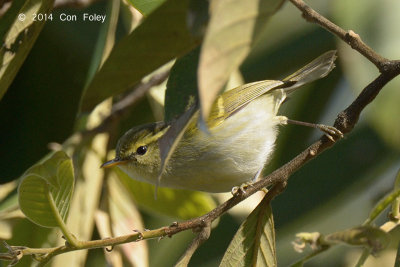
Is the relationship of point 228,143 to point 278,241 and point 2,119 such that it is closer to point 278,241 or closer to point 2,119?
point 278,241

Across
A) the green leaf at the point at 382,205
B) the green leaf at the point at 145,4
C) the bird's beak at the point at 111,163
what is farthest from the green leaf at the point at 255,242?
the bird's beak at the point at 111,163

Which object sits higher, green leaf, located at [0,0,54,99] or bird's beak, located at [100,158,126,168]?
green leaf, located at [0,0,54,99]

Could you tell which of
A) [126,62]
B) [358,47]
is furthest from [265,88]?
[126,62]

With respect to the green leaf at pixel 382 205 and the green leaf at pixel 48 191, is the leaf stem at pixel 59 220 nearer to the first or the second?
the green leaf at pixel 48 191

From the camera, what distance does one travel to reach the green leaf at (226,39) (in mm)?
1000

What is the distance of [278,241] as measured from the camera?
117 inches

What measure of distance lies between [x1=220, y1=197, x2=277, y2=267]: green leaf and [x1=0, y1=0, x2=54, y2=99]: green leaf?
0.78m

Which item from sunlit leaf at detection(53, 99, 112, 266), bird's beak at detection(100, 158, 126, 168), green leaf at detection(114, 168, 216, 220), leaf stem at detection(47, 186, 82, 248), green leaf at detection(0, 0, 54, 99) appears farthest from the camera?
bird's beak at detection(100, 158, 126, 168)

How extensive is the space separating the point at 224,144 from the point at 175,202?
0.98ft

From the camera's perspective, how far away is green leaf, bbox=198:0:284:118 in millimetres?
1000

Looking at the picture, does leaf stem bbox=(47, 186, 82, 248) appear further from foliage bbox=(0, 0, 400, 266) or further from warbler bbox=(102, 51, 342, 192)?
warbler bbox=(102, 51, 342, 192)

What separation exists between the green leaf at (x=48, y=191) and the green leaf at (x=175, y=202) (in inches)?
31.8

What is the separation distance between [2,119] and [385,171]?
6.03 ft

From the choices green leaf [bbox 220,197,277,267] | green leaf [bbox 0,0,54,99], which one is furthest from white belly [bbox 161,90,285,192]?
green leaf [bbox 0,0,54,99]
